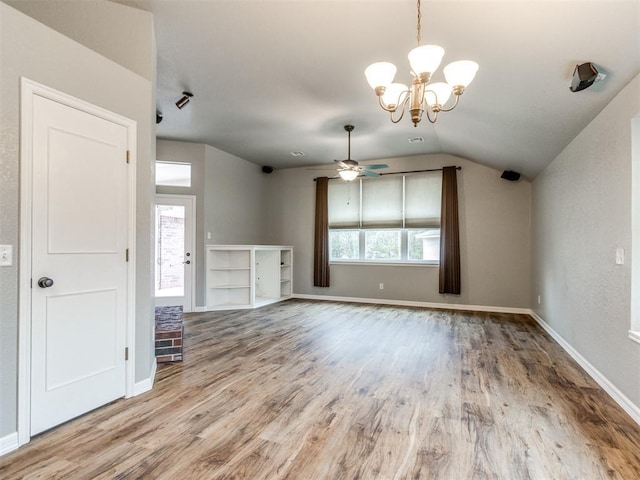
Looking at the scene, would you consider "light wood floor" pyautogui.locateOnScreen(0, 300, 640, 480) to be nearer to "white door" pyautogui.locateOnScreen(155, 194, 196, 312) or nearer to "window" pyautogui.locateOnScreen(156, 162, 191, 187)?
"white door" pyautogui.locateOnScreen(155, 194, 196, 312)

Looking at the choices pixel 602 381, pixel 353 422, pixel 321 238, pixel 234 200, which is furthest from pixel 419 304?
pixel 353 422

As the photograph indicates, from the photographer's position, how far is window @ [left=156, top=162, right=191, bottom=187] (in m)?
5.85

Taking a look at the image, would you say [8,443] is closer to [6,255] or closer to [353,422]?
[6,255]

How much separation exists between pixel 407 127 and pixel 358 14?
2.76 m

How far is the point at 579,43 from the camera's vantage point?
218 centimetres

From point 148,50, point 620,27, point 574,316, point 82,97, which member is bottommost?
point 574,316

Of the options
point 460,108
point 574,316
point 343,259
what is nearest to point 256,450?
point 574,316

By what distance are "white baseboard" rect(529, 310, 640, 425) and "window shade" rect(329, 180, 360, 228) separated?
4.02 metres

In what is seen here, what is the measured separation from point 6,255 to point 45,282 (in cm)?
27

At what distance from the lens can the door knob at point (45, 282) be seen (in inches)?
81.0

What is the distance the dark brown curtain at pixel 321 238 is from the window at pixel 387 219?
0.50ft

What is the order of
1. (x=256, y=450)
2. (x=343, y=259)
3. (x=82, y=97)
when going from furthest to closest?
(x=343, y=259) → (x=82, y=97) → (x=256, y=450)

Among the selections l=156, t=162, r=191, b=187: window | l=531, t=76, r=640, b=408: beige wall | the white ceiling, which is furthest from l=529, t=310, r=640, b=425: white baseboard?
l=156, t=162, r=191, b=187: window

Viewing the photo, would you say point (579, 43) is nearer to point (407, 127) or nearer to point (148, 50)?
point (407, 127)
